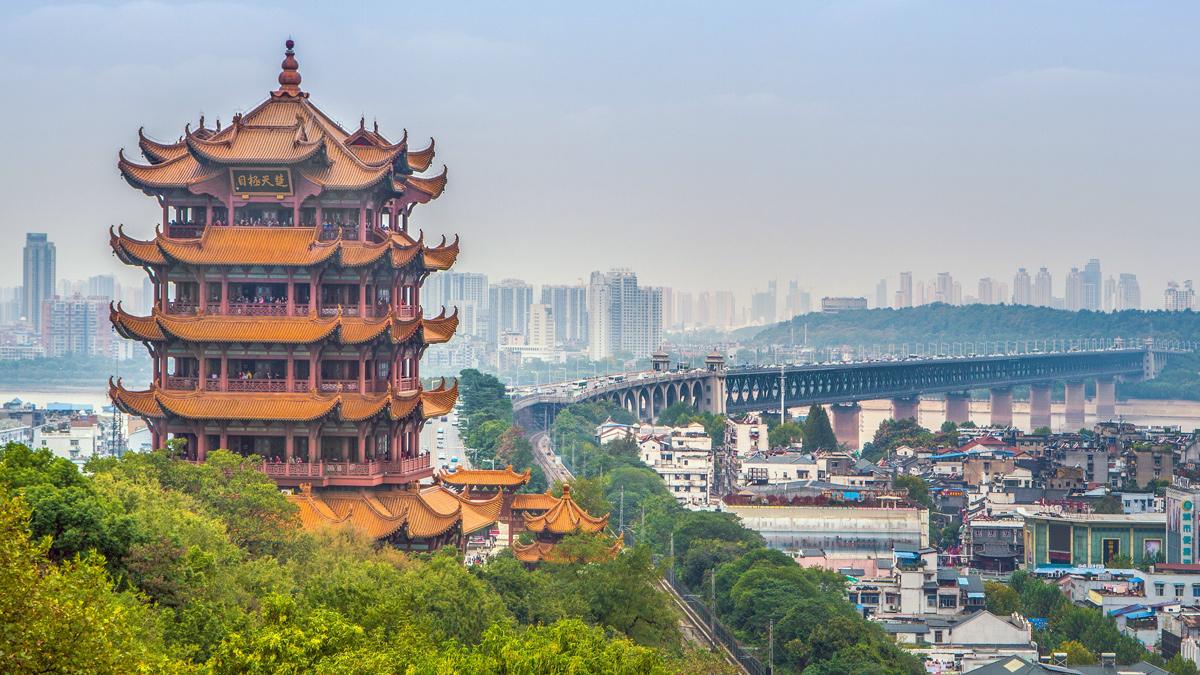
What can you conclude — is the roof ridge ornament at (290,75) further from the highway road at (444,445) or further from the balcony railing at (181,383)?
the highway road at (444,445)

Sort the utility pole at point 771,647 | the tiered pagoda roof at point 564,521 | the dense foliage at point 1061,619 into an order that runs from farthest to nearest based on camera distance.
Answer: the dense foliage at point 1061,619 < the utility pole at point 771,647 < the tiered pagoda roof at point 564,521

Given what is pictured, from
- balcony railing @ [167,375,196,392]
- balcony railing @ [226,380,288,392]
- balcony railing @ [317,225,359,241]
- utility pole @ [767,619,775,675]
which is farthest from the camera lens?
utility pole @ [767,619,775,675]

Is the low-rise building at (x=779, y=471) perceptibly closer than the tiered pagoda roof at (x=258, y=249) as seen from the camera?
No

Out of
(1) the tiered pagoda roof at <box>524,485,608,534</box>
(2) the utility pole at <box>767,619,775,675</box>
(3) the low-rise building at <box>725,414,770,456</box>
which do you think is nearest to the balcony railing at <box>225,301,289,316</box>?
(1) the tiered pagoda roof at <box>524,485,608,534</box>

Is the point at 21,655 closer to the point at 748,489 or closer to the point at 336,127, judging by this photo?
the point at 336,127

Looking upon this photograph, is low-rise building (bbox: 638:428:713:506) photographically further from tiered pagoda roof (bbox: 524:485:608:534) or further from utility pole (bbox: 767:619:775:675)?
tiered pagoda roof (bbox: 524:485:608:534)

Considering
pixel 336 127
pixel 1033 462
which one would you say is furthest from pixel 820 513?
pixel 336 127

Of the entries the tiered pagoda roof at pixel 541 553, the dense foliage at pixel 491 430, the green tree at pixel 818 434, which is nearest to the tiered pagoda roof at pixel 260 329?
the tiered pagoda roof at pixel 541 553

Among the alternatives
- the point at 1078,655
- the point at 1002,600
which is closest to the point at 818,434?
the point at 1002,600
